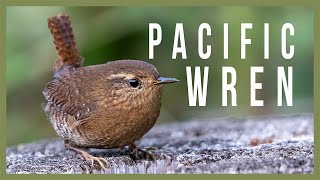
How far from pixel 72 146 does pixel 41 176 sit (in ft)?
2.81

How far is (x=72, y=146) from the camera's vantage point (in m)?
4.92

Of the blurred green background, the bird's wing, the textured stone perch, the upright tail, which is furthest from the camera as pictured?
the blurred green background

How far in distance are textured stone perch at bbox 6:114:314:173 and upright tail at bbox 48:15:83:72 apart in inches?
26.8

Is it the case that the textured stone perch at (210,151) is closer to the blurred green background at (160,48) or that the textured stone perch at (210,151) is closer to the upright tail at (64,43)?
the upright tail at (64,43)

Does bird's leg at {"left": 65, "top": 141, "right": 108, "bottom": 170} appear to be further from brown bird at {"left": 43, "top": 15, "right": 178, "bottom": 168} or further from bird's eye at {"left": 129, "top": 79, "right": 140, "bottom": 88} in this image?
bird's eye at {"left": 129, "top": 79, "right": 140, "bottom": 88}

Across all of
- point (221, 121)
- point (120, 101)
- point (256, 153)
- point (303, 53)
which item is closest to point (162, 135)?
point (221, 121)

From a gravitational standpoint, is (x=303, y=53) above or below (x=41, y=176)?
above

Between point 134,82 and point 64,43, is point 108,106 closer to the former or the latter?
point 134,82

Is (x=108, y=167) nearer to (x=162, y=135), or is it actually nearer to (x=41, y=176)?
(x=41, y=176)

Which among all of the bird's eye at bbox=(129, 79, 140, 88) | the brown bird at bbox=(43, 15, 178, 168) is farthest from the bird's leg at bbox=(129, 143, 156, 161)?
the bird's eye at bbox=(129, 79, 140, 88)

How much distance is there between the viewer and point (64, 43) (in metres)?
5.73

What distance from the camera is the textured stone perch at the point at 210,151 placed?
399 centimetres

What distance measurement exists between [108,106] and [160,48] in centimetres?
277

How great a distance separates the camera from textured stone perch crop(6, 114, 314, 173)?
157 inches
